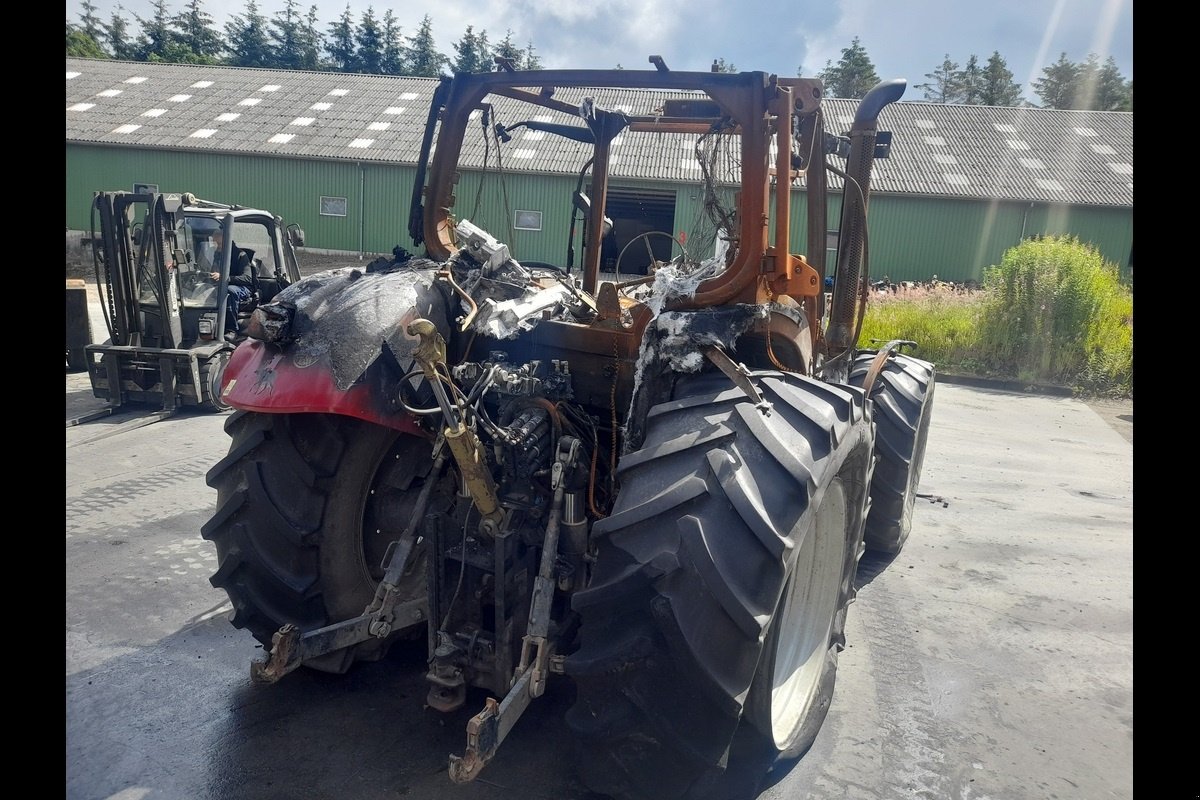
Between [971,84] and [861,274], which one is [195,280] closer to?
[861,274]

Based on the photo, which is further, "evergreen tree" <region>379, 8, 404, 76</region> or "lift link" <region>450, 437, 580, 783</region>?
"evergreen tree" <region>379, 8, 404, 76</region>

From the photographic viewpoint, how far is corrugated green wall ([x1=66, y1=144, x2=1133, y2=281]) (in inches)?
838

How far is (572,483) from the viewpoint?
286 centimetres

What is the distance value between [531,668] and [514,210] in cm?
1976

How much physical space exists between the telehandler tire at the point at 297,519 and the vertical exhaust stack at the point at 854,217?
2665 mm

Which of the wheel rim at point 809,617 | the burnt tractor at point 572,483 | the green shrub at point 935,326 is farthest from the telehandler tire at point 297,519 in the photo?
the green shrub at point 935,326

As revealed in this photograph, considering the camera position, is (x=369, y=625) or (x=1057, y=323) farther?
(x=1057, y=323)

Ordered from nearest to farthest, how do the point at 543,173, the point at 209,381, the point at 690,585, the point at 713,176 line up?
the point at 690,585 → the point at 713,176 → the point at 209,381 → the point at 543,173

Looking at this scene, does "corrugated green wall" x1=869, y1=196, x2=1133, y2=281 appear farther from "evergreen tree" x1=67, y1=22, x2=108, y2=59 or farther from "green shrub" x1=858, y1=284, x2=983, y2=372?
"evergreen tree" x1=67, y1=22, x2=108, y2=59

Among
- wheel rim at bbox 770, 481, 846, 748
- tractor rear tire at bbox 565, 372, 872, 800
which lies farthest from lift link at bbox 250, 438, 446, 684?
wheel rim at bbox 770, 481, 846, 748

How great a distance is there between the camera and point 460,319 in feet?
10.7

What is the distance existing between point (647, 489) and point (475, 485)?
66 centimetres

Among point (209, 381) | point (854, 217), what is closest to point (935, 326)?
point (854, 217)

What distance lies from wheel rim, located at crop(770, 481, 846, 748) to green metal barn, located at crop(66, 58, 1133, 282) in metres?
16.7
